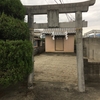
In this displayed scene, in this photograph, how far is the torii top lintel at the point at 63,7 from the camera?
11.6 feet

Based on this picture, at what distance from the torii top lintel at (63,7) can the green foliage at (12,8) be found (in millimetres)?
840

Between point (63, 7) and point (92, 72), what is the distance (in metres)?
2.62

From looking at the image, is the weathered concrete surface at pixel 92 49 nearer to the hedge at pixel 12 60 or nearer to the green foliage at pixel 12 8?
the green foliage at pixel 12 8

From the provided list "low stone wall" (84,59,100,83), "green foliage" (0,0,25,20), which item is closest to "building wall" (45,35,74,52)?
"low stone wall" (84,59,100,83)

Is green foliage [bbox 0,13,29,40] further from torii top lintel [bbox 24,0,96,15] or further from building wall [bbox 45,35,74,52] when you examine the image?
building wall [bbox 45,35,74,52]

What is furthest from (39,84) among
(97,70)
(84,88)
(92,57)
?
(92,57)

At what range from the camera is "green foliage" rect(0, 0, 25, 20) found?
2.67m

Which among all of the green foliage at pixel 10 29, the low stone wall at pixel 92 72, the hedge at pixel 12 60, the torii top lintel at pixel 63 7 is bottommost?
the low stone wall at pixel 92 72

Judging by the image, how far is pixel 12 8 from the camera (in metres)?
2.80

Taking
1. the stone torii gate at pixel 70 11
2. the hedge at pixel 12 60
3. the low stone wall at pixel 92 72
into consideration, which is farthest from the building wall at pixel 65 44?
the hedge at pixel 12 60

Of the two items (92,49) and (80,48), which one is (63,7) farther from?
(92,49)

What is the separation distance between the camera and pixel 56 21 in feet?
12.2

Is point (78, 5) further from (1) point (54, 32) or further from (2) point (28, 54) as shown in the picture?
(1) point (54, 32)

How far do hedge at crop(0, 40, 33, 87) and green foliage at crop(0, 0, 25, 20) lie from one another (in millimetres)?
980
